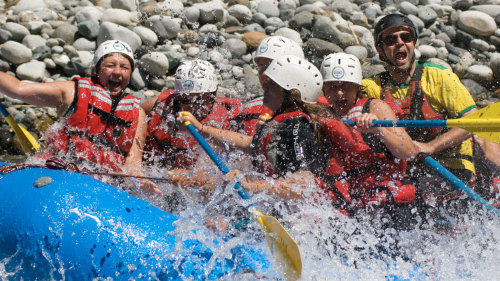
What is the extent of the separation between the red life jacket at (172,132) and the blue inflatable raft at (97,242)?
1.23m

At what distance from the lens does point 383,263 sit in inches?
123

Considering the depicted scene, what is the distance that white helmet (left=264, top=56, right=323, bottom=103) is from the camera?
3564 mm

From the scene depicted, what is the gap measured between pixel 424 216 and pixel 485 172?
41.0 inches

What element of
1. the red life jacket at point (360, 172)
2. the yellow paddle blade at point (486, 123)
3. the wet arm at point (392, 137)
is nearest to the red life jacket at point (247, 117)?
the red life jacket at point (360, 172)

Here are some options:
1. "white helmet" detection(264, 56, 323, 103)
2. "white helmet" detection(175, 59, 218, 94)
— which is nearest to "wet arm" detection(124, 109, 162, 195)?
"white helmet" detection(175, 59, 218, 94)

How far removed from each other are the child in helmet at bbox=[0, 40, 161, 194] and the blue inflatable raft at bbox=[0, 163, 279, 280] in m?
1.17

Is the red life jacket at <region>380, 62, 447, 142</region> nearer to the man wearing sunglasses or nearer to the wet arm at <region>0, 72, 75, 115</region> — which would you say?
the man wearing sunglasses

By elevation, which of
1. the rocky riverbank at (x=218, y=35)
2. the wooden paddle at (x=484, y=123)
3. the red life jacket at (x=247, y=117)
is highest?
the wooden paddle at (x=484, y=123)

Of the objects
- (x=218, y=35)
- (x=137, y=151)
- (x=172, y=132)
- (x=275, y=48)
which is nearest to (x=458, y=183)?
(x=275, y=48)

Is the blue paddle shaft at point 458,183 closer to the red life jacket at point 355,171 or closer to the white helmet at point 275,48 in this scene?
the red life jacket at point 355,171

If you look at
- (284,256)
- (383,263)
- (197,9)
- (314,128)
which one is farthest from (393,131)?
(197,9)

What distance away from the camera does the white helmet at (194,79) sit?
166 inches

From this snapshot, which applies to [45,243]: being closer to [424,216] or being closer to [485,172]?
[424,216]

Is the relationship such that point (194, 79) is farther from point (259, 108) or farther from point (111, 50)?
point (111, 50)
